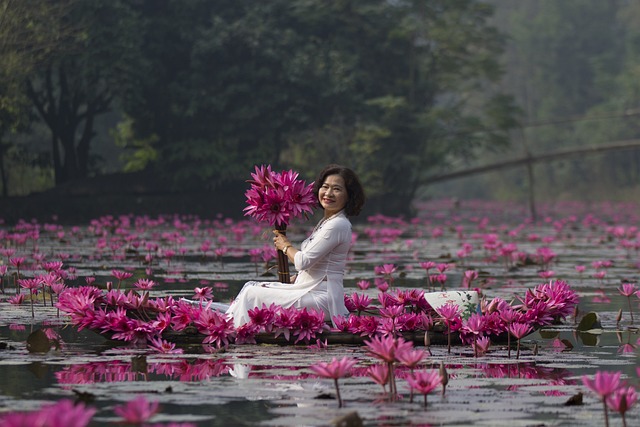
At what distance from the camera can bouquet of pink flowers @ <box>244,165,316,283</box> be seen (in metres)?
7.98

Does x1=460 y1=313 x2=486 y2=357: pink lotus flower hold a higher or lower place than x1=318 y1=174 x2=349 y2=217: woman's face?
lower

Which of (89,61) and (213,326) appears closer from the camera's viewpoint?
(213,326)

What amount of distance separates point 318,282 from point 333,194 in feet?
1.86

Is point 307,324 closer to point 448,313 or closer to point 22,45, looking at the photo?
point 448,313

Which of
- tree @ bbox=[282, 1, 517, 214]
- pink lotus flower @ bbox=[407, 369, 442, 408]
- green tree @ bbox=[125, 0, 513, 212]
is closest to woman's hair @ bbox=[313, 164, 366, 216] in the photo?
pink lotus flower @ bbox=[407, 369, 442, 408]

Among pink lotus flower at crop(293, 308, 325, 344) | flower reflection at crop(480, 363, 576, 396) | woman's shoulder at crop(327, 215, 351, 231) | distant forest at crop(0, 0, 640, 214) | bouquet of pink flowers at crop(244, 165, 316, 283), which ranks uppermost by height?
distant forest at crop(0, 0, 640, 214)

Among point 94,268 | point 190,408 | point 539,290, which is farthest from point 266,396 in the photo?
→ point 94,268

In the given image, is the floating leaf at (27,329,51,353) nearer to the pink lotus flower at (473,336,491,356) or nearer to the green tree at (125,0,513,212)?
the pink lotus flower at (473,336,491,356)

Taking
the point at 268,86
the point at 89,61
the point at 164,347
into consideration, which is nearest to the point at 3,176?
the point at 89,61

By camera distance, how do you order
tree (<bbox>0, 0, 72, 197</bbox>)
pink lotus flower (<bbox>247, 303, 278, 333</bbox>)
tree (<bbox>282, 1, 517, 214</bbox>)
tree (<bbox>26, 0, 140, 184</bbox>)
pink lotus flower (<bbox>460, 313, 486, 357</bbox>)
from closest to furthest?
pink lotus flower (<bbox>460, 313, 486, 357</bbox>) → pink lotus flower (<bbox>247, 303, 278, 333</bbox>) → tree (<bbox>0, 0, 72, 197</bbox>) → tree (<bbox>26, 0, 140, 184</bbox>) → tree (<bbox>282, 1, 517, 214</bbox>)

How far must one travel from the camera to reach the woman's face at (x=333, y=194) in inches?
313

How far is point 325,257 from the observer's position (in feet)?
26.2

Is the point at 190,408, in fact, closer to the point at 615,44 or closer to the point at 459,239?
the point at 459,239

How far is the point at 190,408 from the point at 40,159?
87.8ft
